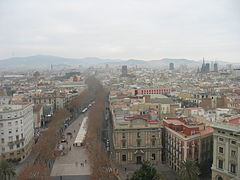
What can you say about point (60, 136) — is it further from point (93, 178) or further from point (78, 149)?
point (93, 178)

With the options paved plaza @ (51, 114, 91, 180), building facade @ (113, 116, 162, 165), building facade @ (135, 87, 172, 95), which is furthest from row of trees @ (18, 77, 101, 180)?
building facade @ (135, 87, 172, 95)

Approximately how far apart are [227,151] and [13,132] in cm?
3102

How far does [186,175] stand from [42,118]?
152ft

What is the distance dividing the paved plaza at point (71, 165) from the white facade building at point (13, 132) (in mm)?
Result: 6271

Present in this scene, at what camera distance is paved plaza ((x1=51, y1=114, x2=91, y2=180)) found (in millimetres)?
37219

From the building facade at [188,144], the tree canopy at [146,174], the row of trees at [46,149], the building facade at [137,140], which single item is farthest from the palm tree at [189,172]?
the row of trees at [46,149]

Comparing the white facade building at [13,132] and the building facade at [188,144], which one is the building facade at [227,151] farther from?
the white facade building at [13,132]

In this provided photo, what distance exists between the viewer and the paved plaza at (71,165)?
37.2 m

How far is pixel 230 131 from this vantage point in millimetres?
29953

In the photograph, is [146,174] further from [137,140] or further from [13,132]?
[13,132]

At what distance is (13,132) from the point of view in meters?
43.7

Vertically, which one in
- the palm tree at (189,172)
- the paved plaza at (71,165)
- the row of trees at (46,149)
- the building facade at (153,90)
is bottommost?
the paved plaza at (71,165)

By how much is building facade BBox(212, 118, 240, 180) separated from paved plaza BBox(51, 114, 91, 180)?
53.1ft

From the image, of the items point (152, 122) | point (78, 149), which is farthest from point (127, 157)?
point (78, 149)
